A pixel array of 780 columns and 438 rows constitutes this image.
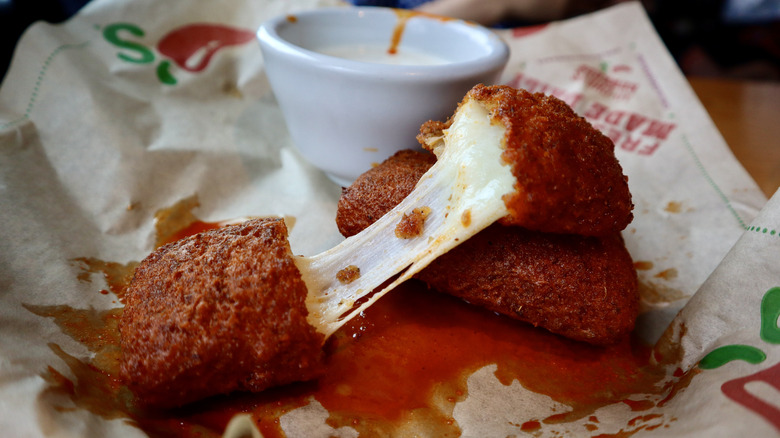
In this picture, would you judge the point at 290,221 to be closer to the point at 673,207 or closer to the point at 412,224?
the point at 412,224

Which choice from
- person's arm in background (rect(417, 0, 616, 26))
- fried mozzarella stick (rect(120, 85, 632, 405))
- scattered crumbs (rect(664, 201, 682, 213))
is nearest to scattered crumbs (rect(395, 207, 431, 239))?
fried mozzarella stick (rect(120, 85, 632, 405))

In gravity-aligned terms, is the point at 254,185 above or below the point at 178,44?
below

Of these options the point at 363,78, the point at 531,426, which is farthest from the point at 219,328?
the point at 363,78

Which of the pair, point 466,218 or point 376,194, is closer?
point 466,218

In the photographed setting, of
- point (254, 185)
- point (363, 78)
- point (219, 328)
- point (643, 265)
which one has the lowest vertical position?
point (254, 185)

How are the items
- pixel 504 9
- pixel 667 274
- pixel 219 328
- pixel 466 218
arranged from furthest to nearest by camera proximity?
1. pixel 504 9
2. pixel 667 274
3. pixel 466 218
4. pixel 219 328
